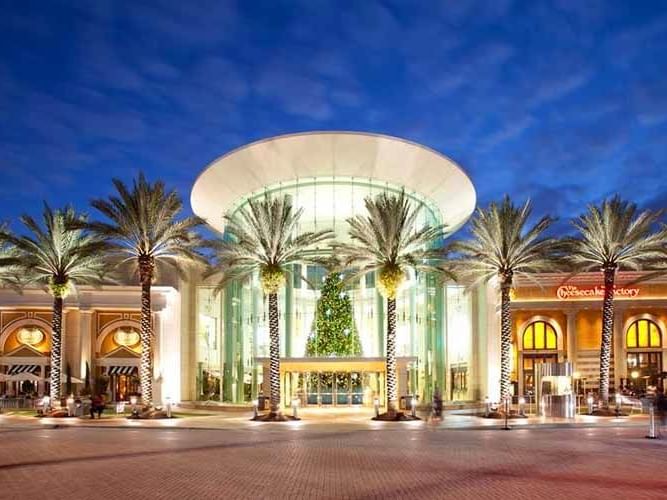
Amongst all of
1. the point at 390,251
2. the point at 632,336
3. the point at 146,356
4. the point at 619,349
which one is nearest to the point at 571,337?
the point at 619,349

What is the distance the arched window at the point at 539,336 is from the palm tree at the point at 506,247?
19083mm

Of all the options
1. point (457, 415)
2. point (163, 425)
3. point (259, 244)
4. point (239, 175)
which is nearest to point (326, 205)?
point (239, 175)

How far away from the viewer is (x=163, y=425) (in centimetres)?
3284

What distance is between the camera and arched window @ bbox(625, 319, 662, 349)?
5694 cm

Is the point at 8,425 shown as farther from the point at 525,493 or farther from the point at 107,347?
the point at 525,493

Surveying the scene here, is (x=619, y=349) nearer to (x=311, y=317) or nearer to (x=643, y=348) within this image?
(x=643, y=348)

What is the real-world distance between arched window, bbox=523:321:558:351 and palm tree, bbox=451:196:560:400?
62.6ft

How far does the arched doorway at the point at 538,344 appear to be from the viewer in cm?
5800

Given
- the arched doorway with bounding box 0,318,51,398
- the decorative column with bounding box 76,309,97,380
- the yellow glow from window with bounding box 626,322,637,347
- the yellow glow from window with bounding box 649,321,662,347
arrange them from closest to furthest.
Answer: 1. the decorative column with bounding box 76,309,97,380
2. the arched doorway with bounding box 0,318,51,398
3. the yellow glow from window with bounding box 649,321,662,347
4. the yellow glow from window with bounding box 626,322,637,347

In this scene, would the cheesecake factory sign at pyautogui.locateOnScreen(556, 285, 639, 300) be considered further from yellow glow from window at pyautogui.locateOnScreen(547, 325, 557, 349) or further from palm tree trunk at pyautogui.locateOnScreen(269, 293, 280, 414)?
palm tree trunk at pyautogui.locateOnScreen(269, 293, 280, 414)

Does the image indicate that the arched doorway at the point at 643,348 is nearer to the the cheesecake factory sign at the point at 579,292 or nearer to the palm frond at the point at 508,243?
the the cheesecake factory sign at the point at 579,292

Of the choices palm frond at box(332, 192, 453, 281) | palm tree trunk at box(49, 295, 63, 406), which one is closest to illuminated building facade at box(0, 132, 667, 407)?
palm frond at box(332, 192, 453, 281)

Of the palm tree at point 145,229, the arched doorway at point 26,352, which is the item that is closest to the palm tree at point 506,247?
the palm tree at point 145,229

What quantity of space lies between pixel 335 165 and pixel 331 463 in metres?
31.0
